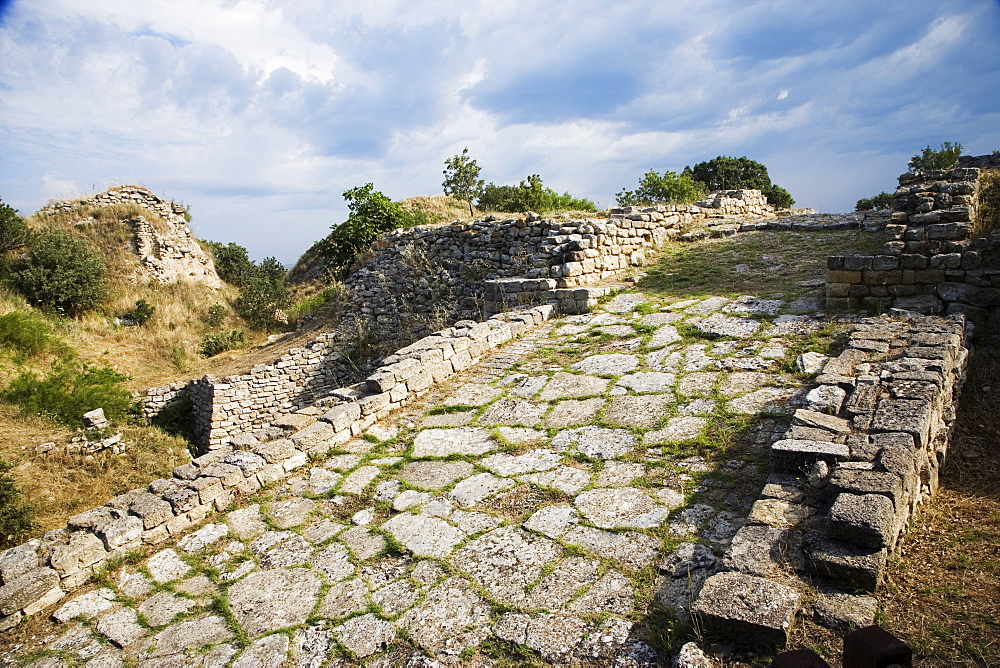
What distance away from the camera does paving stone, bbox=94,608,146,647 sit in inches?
115

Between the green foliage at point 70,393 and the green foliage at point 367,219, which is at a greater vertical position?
the green foliage at point 367,219

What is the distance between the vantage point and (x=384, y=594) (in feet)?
9.66

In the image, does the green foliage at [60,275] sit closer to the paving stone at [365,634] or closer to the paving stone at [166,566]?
the paving stone at [166,566]

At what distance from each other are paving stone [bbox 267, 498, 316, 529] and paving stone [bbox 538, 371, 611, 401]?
7.11 ft

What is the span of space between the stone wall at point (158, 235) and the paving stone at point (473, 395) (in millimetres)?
17127

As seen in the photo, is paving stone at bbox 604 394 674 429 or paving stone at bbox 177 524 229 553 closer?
paving stone at bbox 177 524 229 553

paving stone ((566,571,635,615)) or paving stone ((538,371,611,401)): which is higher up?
paving stone ((538,371,611,401))

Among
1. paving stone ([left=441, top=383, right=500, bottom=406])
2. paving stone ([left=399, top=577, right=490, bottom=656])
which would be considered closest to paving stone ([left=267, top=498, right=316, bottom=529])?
paving stone ([left=399, top=577, right=490, bottom=656])

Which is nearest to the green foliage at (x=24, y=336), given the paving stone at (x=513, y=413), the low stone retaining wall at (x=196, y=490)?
the low stone retaining wall at (x=196, y=490)

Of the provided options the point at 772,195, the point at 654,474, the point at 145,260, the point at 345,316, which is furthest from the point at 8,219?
the point at 772,195

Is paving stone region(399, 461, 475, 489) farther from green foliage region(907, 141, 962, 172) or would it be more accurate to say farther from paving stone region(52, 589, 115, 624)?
green foliage region(907, 141, 962, 172)

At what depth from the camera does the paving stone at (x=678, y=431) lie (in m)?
4.01

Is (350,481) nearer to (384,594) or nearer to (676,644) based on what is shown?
(384,594)

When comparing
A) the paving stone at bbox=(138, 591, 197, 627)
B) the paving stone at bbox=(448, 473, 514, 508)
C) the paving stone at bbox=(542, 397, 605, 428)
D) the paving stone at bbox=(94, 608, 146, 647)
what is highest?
the paving stone at bbox=(542, 397, 605, 428)
